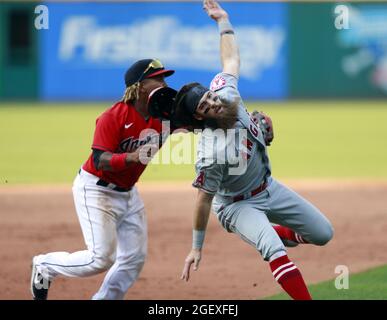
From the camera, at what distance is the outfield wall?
24781 millimetres

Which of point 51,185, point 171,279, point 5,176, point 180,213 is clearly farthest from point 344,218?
point 5,176

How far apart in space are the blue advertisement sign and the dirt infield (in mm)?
12226

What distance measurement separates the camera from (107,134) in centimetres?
581

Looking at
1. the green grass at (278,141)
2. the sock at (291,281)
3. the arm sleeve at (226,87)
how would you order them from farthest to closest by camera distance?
the green grass at (278,141) < the arm sleeve at (226,87) < the sock at (291,281)

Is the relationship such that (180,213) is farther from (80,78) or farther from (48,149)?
(80,78)

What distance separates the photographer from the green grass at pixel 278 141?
14.2m

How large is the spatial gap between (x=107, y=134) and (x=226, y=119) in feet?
2.71

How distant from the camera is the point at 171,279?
7668mm

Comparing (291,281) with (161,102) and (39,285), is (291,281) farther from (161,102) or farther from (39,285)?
(39,285)

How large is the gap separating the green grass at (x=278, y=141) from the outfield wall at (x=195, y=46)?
753mm

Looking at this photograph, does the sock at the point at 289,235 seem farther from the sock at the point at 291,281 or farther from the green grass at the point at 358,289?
the sock at the point at 291,281
